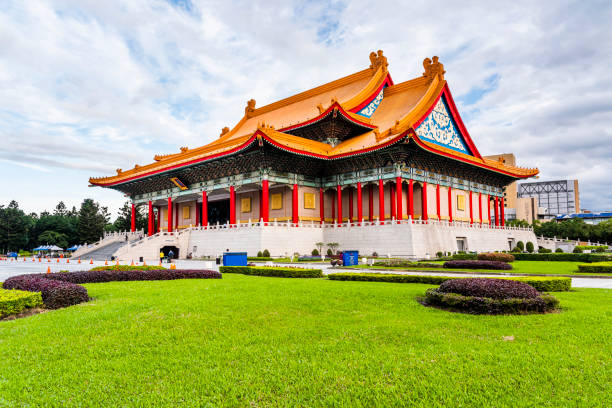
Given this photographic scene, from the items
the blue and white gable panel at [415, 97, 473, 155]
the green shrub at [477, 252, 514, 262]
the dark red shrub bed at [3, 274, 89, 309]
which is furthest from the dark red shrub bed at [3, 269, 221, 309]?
the blue and white gable panel at [415, 97, 473, 155]

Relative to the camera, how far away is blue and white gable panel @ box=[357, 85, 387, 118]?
38.4 m

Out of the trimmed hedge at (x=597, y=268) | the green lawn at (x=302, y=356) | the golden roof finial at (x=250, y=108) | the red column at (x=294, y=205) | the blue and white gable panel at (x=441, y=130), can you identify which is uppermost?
the golden roof finial at (x=250, y=108)

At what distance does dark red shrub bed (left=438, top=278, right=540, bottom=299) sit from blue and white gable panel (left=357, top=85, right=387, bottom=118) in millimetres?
29736

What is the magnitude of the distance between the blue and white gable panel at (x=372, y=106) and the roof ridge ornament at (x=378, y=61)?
2.04 metres

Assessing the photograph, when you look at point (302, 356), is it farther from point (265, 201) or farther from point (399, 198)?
point (265, 201)

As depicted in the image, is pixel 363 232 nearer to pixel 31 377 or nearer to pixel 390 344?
pixel 390 344

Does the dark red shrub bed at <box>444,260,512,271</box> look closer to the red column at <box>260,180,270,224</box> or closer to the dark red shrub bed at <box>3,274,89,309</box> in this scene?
the red column at <box>260,180,270,224</box>

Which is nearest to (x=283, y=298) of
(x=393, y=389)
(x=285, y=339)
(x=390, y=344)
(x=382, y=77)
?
(x=285, y=339)

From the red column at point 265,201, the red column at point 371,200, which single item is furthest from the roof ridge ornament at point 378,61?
the red column at point 265,201

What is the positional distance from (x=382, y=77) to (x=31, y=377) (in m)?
39.0

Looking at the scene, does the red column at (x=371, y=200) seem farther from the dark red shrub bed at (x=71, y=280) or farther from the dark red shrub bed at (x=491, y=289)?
the dark red shrub bed at (x=491, y=289)

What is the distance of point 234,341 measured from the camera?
21.3ft

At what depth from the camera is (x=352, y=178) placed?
114 ft

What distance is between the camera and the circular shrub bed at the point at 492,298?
27.1ft
